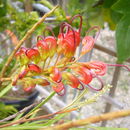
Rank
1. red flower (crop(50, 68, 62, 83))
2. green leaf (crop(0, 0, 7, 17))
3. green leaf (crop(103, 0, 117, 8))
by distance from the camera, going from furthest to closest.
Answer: green leaf (crop(0, 0, 7, 17)) < green leaf (crop(103, 0, 117, 8)) < red flower (crop(50, 68, 62, 83))

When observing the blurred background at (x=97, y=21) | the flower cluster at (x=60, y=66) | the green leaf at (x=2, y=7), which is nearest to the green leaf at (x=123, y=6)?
the blurred background at (x=97, y=21)

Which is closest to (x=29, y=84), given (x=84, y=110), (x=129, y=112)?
(x=129, y=112)

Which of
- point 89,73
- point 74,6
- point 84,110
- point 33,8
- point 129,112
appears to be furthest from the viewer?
point 84,110

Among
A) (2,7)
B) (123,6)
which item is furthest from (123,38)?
(2,7)

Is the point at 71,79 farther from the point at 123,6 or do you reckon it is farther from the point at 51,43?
the point at 123,6

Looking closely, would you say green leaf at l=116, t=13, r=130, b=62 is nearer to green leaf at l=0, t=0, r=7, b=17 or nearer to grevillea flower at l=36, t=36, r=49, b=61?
grevillea flower at l=36, t=36, r=49, b=61

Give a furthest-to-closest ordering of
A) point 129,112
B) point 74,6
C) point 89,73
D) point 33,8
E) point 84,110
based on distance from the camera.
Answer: point 84,110 < point 33,8 < point 74,6 < point 89,73 < point 129,112

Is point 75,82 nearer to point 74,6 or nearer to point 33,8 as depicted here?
point 74,6

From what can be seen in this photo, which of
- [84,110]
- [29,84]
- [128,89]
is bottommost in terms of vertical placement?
[84,110]

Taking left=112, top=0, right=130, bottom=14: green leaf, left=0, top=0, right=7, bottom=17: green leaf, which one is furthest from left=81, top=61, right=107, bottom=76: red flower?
left=0, top=0, right=7, bottom=17: green leaf
